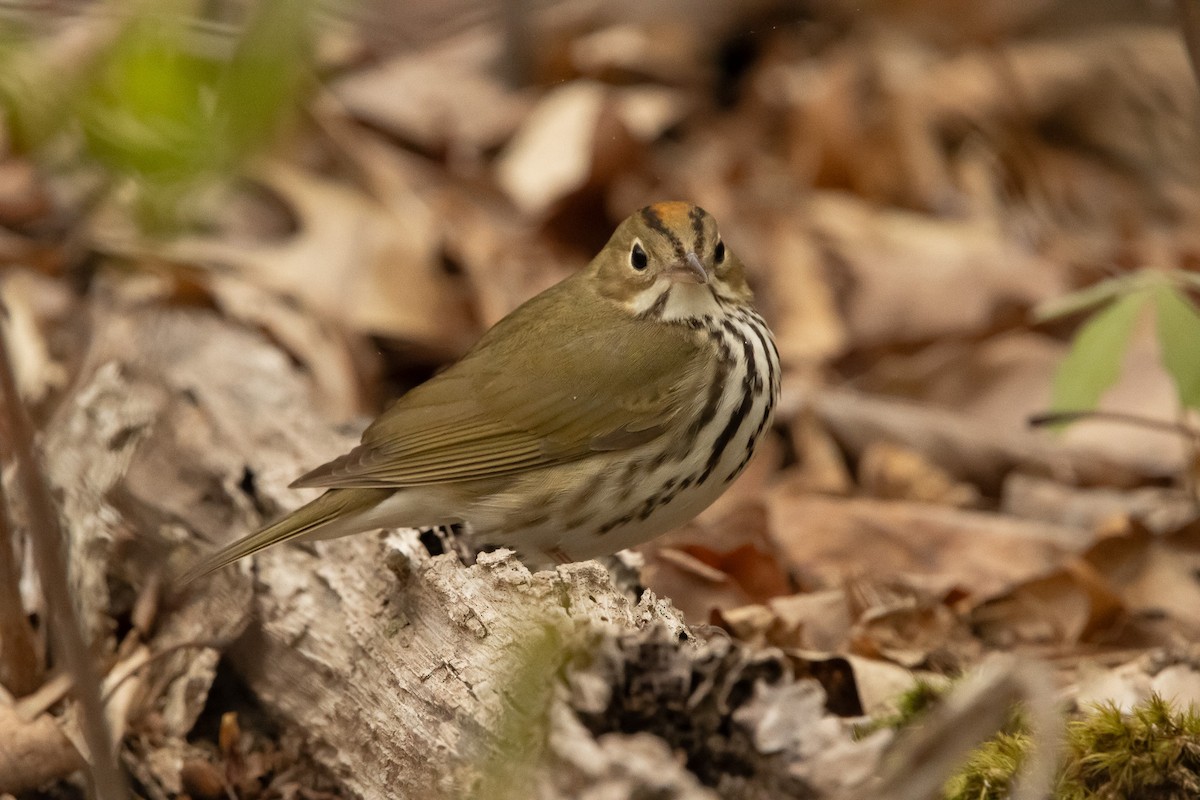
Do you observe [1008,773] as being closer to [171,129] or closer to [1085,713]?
[1085,713]

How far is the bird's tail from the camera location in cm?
318

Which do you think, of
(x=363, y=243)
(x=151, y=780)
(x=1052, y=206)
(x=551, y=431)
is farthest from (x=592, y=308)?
(x=1052, y=206)

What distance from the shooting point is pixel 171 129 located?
1.25 m

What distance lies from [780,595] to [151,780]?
5.67ft

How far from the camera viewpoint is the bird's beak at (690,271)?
3.65 meters

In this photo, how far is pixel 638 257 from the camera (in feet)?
12.5

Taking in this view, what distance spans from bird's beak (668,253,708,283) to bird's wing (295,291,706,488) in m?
0.14

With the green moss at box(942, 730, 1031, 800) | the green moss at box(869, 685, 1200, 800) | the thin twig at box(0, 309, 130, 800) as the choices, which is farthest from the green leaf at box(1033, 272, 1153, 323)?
the thin twig at box(0, 309, 130, 800)

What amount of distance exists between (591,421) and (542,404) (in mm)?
138

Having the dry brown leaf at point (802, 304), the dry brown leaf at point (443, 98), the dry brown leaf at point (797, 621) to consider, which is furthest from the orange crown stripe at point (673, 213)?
the dry brown leaf at point (443, 98)

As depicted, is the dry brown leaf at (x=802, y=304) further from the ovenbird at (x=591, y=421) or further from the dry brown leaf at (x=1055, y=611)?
the ovenbird at (x=591, y=421)

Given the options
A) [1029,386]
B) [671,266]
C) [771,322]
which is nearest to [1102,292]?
[671,266]

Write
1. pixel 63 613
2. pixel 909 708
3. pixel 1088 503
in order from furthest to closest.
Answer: pixel 1088 503 < pixel 909 708 < pixel 63 613

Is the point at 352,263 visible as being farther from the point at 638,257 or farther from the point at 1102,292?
the point at 1102,292
